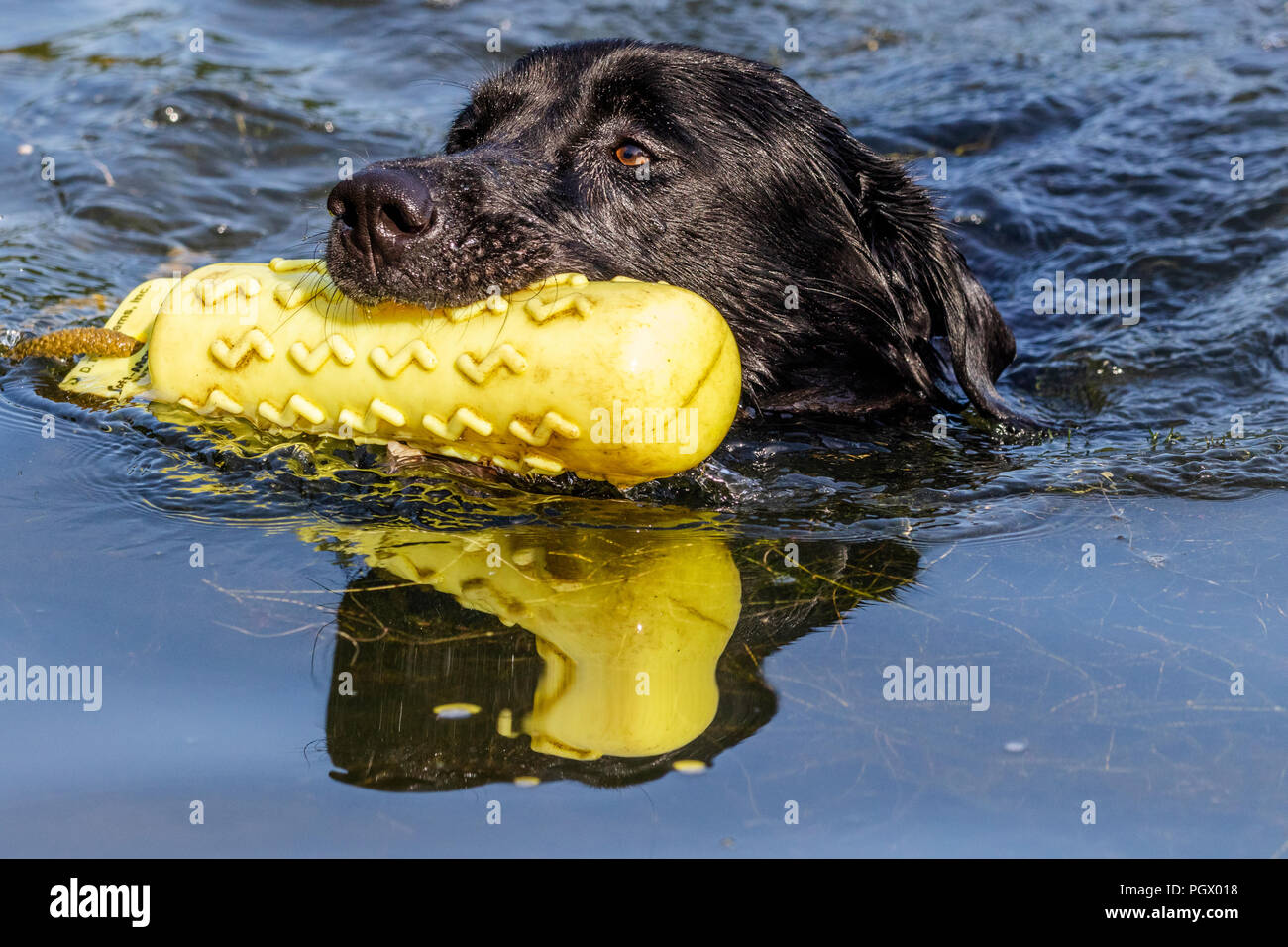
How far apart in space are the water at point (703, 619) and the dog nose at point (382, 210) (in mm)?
537

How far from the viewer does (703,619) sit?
287cm

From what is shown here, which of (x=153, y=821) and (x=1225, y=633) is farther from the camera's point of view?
(x=1225, y=633)

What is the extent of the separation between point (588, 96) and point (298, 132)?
147 inches

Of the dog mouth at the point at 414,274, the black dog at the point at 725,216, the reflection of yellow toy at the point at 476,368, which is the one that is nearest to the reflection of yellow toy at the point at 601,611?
the reflection of yellow toy at the point at 476,368

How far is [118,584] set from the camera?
9.64ft

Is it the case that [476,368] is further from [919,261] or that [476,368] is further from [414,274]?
[919,261]

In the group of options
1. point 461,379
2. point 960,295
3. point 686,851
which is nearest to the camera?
point 686,851

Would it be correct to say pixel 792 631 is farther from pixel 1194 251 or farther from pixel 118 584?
pixel 1194 251

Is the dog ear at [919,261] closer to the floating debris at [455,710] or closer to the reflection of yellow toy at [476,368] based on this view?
the reflection of yellow toy at [476,368]

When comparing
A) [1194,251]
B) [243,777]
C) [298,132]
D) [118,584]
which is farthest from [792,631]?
[298,132]

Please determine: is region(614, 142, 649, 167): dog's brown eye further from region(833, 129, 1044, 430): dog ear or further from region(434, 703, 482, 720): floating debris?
region(434, 703, 482, 720): floating debris

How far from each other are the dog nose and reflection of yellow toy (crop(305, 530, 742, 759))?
700 millimetres

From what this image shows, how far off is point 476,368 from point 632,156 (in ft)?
3.88

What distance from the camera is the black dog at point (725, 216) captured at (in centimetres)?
355
